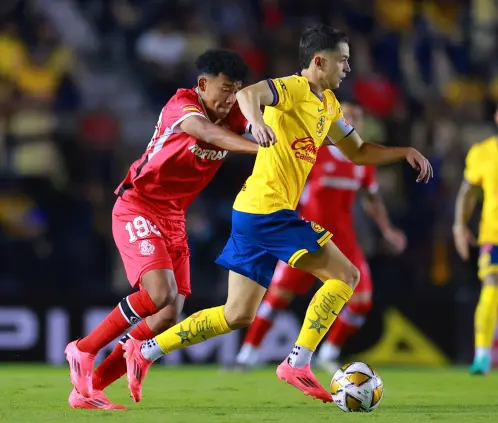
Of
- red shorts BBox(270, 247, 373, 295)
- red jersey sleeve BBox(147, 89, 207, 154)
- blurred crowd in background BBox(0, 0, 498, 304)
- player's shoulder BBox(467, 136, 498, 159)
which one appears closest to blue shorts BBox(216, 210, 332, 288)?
red jersey sleeve BBox(147, 89, 207, 154)

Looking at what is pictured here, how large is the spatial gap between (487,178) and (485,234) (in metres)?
0.46

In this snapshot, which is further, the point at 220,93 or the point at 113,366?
the point at 113,366

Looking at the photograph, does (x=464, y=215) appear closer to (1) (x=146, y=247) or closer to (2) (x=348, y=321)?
(2) (x=348, y=321)

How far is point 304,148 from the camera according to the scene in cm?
674

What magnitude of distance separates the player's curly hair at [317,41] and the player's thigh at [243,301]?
4.25ft

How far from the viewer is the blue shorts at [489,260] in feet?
31.6

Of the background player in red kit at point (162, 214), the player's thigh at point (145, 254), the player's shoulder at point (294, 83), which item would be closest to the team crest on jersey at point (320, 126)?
the player's shoulder at point (294, 83)

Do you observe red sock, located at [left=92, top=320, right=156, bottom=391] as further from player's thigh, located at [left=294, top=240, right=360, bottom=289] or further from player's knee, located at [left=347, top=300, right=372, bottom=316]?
player's knee, located at [left=347, top=300, right=372, bottom=316]

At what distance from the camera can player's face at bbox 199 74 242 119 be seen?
22.4 ft

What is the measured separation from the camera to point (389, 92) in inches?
558

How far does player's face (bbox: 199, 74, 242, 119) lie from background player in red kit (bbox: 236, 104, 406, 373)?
3.08m

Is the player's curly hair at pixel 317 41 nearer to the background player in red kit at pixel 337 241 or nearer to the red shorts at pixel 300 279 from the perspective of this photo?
the background player in red kit at pixel 337 241

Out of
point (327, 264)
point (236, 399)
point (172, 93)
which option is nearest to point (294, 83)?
point (327, 264)

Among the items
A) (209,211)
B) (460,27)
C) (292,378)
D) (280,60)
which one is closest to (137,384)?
(292,378)
